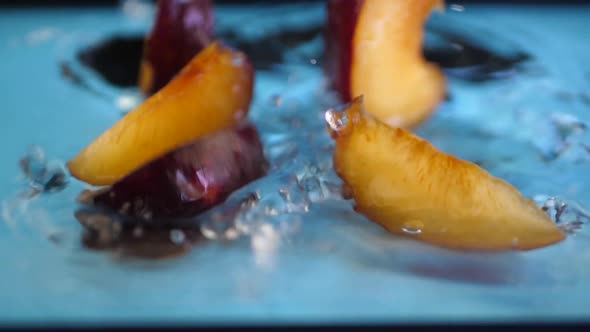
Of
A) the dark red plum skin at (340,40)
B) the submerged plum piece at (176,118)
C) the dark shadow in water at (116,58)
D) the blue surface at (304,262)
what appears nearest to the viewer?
the blue surface at (304,262)

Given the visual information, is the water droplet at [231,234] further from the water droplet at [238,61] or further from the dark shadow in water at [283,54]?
the dark shadow in water at [283,54]

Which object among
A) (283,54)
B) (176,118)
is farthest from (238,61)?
(283,54)

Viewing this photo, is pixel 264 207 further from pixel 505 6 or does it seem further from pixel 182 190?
pixel 505 6

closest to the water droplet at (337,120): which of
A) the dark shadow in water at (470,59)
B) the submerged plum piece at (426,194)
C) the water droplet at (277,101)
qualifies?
the submerged plum piece at (426,194)

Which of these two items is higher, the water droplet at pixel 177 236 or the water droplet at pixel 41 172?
the water droplet at pixel 41 172

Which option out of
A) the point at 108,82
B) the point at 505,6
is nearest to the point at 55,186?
the point at 108,82

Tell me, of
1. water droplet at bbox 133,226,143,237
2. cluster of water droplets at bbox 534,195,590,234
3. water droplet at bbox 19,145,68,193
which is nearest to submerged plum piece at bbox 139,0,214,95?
water droplet at bbox 19,145,68,193

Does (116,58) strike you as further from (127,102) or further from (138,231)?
(138,231)
